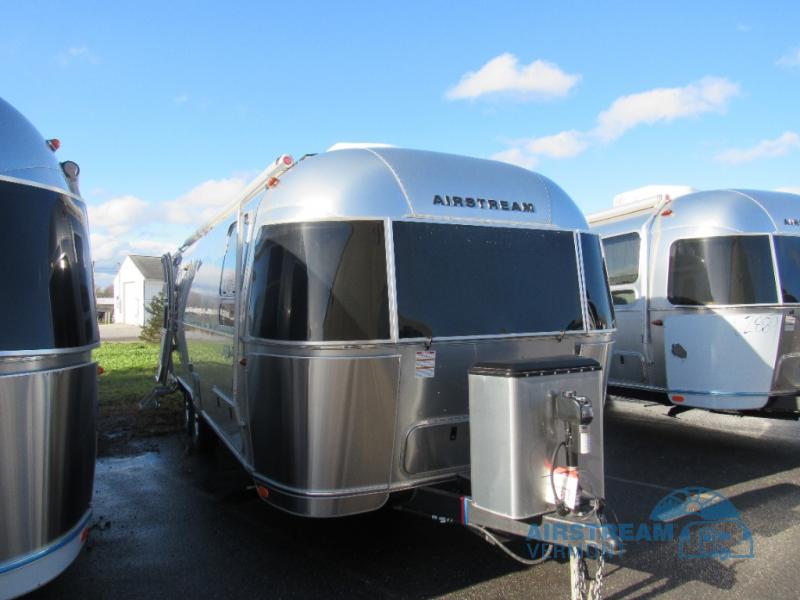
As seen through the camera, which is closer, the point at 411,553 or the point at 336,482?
the point at 336,482

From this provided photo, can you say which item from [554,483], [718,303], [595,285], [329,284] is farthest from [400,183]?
[718,303]

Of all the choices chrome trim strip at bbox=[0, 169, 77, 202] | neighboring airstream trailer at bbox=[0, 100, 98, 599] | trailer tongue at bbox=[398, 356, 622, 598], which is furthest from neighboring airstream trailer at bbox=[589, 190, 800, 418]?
chrome trim strip at bbox=[0, 169, 77, 202]

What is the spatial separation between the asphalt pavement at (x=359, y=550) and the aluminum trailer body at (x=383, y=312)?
63 centimetres

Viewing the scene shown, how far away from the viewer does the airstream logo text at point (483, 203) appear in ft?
13.3

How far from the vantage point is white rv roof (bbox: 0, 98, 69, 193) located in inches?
122

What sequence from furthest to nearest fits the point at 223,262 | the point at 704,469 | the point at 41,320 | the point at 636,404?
the point at 636,404 → the point at 704,469 → the point at 223,262 → the point at 41,320

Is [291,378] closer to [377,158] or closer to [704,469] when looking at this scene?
[377,158]

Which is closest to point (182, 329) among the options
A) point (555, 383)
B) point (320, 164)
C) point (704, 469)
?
point (320, 164)

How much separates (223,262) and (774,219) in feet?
19.7

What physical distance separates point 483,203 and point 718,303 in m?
3.91

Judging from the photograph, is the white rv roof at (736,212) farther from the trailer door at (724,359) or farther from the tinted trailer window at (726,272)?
the trailer door at (724,359)

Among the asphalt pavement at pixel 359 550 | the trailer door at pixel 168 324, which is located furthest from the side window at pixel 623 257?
the trailer door at pixel 168 324

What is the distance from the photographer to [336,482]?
3.67 metres

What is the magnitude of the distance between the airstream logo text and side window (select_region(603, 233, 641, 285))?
3782 mm
